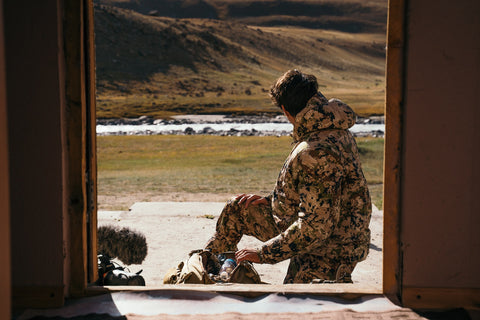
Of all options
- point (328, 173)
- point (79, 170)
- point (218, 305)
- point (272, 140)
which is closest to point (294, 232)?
point (328, 173)

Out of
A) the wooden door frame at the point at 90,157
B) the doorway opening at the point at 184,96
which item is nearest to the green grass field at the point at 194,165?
the doorway opening at the point at 184,96

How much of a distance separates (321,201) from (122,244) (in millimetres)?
2907

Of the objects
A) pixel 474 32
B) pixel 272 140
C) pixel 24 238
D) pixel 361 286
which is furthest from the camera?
pixel 272 140

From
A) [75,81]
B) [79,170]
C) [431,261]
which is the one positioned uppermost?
[75,81]

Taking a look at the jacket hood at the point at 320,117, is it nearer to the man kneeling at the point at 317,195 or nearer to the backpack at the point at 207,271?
the man kneeling at the point at 317,195

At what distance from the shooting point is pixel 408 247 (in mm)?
2676

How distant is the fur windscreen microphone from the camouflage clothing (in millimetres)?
2299

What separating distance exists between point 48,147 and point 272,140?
20.6 m

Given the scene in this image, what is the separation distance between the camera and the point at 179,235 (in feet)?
21.6

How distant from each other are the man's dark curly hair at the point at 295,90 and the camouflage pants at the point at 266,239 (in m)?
0.80

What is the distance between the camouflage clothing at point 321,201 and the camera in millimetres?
3262

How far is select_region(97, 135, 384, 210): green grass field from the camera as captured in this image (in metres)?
11.4

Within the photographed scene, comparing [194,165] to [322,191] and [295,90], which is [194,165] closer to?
[295,90]

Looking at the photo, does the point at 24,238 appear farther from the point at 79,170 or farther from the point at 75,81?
the point at 75,81
